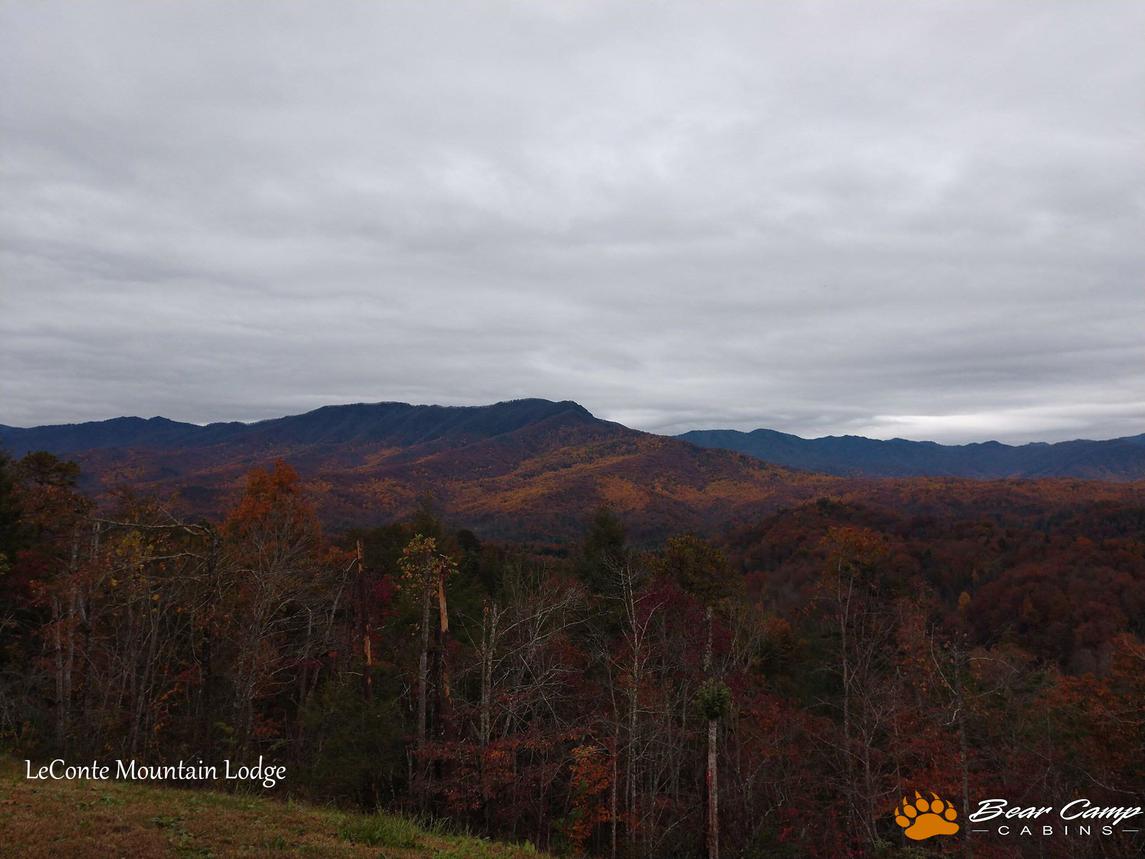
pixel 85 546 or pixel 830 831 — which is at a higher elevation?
pixel 85 546

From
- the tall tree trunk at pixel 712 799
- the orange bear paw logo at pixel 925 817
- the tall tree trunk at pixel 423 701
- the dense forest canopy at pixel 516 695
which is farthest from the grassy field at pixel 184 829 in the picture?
the orange bear paw logo at pixel 925 817

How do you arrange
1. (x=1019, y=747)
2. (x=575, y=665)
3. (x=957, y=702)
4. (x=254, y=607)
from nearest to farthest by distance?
(x=254, y=607), (x=957, y=702), (x=1019, y=747), (x=575, y=665)

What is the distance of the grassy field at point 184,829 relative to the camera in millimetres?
7648

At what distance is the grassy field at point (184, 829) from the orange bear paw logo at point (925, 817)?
13.2 metres

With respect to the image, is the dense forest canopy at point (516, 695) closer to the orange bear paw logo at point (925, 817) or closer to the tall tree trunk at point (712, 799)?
the tall tree trunk at point (712, 799)

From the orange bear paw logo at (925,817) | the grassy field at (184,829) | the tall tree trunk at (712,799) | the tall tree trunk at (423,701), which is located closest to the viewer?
the grassy field at (184,829)

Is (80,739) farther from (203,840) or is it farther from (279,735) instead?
(203,840)

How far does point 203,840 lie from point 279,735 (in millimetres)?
19076

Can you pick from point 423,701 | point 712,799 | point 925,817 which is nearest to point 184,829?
point 423,701

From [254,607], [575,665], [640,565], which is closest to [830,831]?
[575,665]

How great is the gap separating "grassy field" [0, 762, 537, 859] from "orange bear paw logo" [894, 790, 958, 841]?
1317 centimetres

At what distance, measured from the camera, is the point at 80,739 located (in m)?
18.5

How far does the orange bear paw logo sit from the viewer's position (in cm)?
1773

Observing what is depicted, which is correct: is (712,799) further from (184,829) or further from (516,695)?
(184,829)
